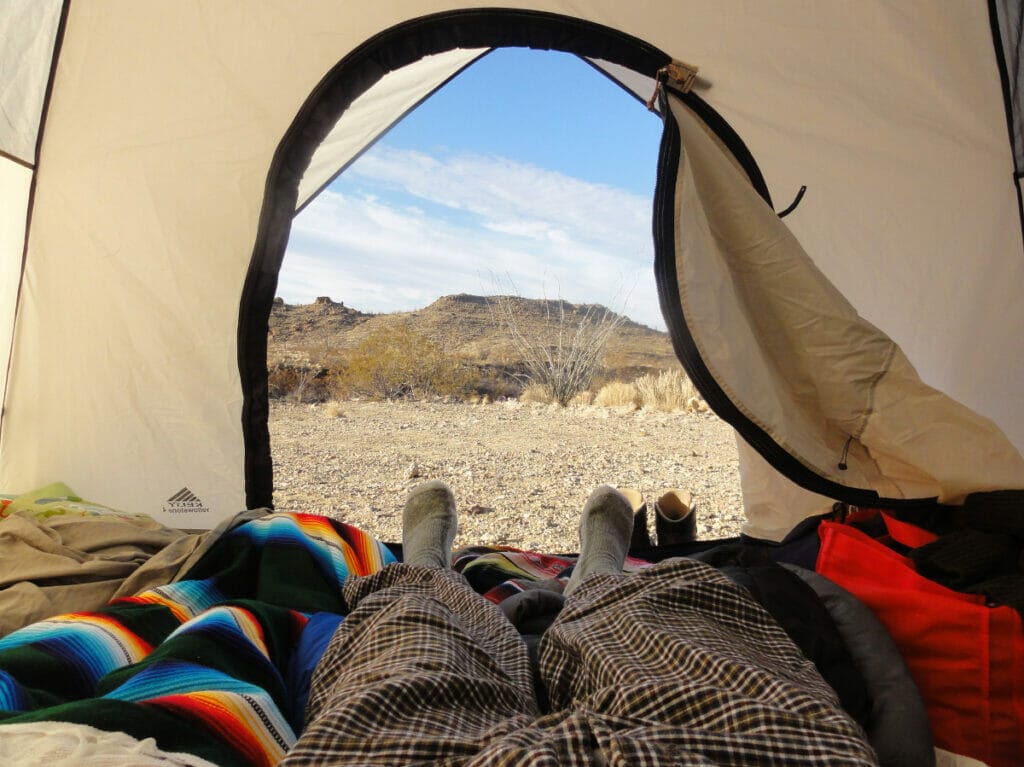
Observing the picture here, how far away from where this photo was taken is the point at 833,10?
5.30 feet

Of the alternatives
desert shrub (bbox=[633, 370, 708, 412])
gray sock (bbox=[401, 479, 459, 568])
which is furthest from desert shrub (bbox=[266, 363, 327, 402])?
gray sock (bbox=[401, 479, 459, 568])

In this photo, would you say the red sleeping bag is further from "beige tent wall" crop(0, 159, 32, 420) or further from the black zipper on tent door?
"beige tent wall" crop(0, 159, 32, 420)

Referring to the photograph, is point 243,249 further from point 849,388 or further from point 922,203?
point 922,203

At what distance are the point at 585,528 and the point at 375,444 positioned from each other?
380cm

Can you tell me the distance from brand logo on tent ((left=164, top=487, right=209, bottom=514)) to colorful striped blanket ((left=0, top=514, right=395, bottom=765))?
0.69 metres

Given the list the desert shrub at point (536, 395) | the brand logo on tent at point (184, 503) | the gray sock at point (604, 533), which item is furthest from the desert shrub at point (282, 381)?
the gray sock at point (604, 533)

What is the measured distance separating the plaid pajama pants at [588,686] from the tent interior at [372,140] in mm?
395

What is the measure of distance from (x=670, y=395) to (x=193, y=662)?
6.00 m

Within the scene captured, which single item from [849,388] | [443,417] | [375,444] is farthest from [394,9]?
[443,417]

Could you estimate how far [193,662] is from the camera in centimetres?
69

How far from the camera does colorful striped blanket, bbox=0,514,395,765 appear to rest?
57 centimetres

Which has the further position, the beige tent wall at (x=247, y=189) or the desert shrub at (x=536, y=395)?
the desert shrub at (x=536, y=395)

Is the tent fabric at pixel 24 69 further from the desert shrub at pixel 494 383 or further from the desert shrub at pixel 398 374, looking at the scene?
the desert shrub at pixel 494 383

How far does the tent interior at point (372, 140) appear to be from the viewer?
1.24 meters
